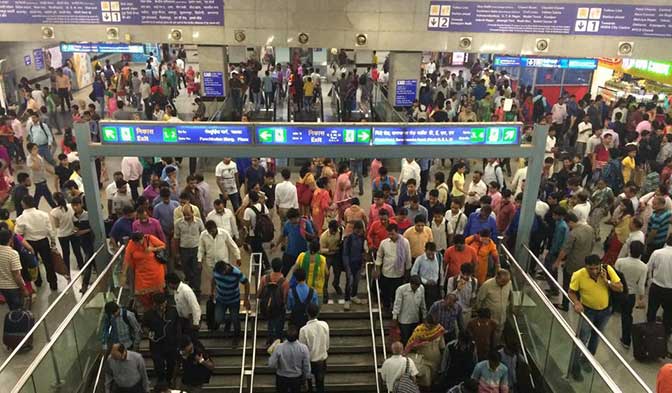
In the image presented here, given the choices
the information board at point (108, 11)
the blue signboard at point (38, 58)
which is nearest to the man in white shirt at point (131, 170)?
the information board at point (108, 11)

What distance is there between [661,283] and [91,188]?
7.55m

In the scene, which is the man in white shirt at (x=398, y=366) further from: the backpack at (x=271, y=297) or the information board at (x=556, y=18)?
the information board at (x=556, y=18)

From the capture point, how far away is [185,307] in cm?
695

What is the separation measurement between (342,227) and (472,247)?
2131 millimetres

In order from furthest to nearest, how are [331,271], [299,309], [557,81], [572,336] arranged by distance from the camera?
[557,81] < [331,271] < [299,309] < [572,336]

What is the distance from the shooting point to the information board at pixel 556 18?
555 inches

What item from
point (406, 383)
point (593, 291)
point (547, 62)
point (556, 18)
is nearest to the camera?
point (406, 383)

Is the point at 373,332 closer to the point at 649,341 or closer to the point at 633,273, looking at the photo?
the point at 633,273

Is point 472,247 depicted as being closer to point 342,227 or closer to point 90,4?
point 342,227

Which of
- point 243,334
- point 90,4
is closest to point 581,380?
point 243,334

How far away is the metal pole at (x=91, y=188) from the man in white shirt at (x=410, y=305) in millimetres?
4026

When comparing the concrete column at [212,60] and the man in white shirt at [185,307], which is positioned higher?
the concrete column at [212,60]

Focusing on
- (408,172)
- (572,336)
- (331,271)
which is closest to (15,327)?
(331,271)

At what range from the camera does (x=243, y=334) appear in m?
7.98
